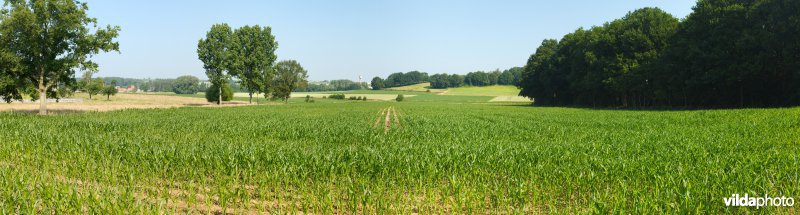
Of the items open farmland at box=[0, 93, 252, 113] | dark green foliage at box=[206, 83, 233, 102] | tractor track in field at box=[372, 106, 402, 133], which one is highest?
dark green foliage at box=[206, 83, 233, 102]

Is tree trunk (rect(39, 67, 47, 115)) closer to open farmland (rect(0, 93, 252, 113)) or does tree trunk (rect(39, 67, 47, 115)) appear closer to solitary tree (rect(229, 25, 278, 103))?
open farmland (rect(0, 93, 252, 113))

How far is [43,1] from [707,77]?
61.1 m

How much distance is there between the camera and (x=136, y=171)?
8.91 metres

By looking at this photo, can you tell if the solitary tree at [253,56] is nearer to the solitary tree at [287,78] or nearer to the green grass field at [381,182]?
the solitary tree at [287,78]

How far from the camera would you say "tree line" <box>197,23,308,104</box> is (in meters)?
75.1

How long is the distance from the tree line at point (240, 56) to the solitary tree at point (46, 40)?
36.7 m

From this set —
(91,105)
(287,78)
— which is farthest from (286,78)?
(91,105)

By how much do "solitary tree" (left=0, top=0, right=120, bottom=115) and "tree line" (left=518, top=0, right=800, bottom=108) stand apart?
5833 centimetres

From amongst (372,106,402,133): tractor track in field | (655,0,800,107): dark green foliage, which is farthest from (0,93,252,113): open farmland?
(655,0,800,107): dark green foliage

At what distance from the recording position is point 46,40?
116ft

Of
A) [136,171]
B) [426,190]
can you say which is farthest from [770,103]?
[136,171]

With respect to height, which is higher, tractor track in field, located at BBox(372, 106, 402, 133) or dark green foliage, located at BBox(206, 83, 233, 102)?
dark green foliage, located at BBox(206, 83, 233, 102)

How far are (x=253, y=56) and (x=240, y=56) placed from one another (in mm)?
2924

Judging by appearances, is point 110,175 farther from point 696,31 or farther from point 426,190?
point 696,31
